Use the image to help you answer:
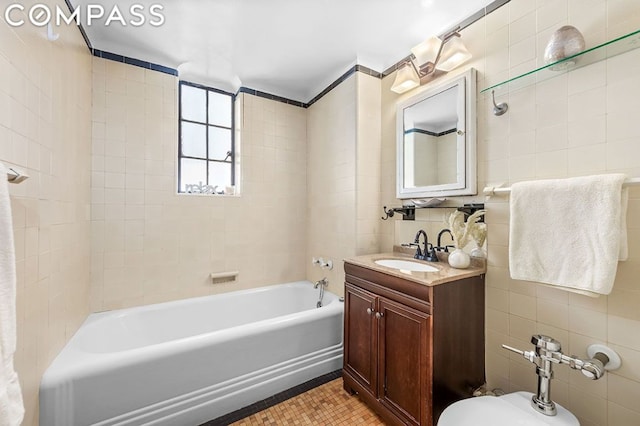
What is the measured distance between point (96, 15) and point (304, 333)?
99.5 inches

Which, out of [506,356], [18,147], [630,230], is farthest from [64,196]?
[630,230]

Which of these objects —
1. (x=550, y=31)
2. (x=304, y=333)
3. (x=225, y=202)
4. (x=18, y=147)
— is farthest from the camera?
(x=225, y=202)

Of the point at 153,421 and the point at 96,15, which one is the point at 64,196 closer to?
the point at 96,15

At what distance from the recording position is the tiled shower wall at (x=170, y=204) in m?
2.01

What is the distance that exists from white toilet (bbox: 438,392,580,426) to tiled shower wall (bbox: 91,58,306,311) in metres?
1.92

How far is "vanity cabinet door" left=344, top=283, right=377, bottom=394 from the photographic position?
61.2 inches

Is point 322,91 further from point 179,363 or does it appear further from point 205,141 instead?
point 179,363

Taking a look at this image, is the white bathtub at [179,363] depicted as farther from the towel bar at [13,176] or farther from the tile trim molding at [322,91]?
the tile trim molding at [322,91]

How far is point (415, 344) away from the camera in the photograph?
4.28 feet

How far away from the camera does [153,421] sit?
1387 millimetres

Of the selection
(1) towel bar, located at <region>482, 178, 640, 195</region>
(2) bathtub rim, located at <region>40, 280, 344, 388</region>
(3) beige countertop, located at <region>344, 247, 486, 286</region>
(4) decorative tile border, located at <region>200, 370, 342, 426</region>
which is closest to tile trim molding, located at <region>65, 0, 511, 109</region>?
(1) towel bar, located at <region>482, 178, 640, 195</region>

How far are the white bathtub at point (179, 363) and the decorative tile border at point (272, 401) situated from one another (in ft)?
0.09

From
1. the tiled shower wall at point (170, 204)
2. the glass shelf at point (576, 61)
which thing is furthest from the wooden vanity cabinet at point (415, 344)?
the tiled shower wall at point (170, 204)

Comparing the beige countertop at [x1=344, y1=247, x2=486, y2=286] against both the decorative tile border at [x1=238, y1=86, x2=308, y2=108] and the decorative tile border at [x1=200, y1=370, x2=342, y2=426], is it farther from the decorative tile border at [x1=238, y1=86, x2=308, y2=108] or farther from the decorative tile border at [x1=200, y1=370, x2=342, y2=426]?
the decorative tile border at [x1=238, y1=86, x2=308, y2=108]
